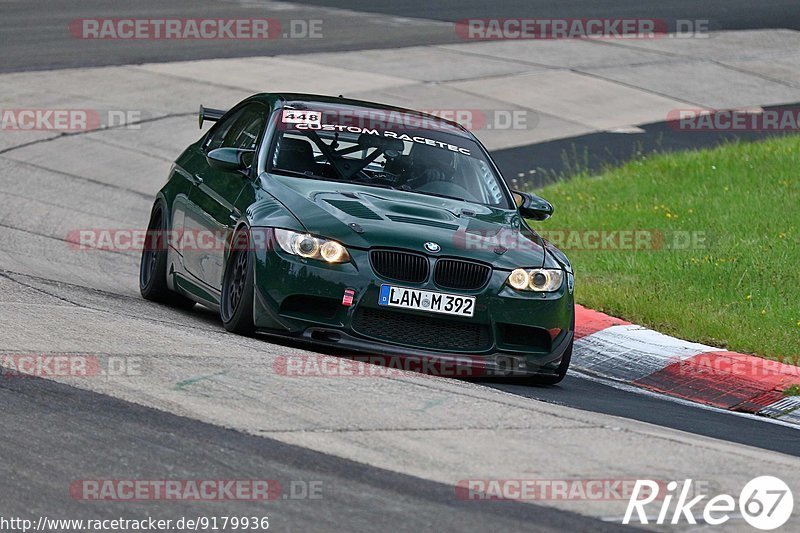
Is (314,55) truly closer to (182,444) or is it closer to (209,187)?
(209,187)

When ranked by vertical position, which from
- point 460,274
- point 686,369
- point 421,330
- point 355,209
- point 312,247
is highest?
point 355,209

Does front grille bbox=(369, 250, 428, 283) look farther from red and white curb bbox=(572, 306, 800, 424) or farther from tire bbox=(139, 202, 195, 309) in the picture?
tire bbox=(139, 202, 195, 309)

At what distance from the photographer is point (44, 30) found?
24.5 meters

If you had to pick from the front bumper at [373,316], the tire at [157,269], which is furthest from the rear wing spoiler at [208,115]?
the front bumper at [373,316]

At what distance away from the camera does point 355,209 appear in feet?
28.4

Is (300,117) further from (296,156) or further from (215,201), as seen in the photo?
(215,201)

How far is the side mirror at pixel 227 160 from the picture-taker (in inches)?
370

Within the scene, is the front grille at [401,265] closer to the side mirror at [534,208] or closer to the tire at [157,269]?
the side mirror at [534,208]

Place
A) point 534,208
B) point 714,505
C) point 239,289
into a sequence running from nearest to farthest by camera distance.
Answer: point 714,505
point 239,289
point 534,208

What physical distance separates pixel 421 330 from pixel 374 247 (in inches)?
20.8

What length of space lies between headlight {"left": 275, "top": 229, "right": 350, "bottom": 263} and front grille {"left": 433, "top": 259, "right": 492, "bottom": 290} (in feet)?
1.71

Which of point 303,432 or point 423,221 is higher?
point 423,221

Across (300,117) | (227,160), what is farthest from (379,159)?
(227,160)

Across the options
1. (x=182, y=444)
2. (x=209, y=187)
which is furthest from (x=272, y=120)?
(x=182, y=444)
